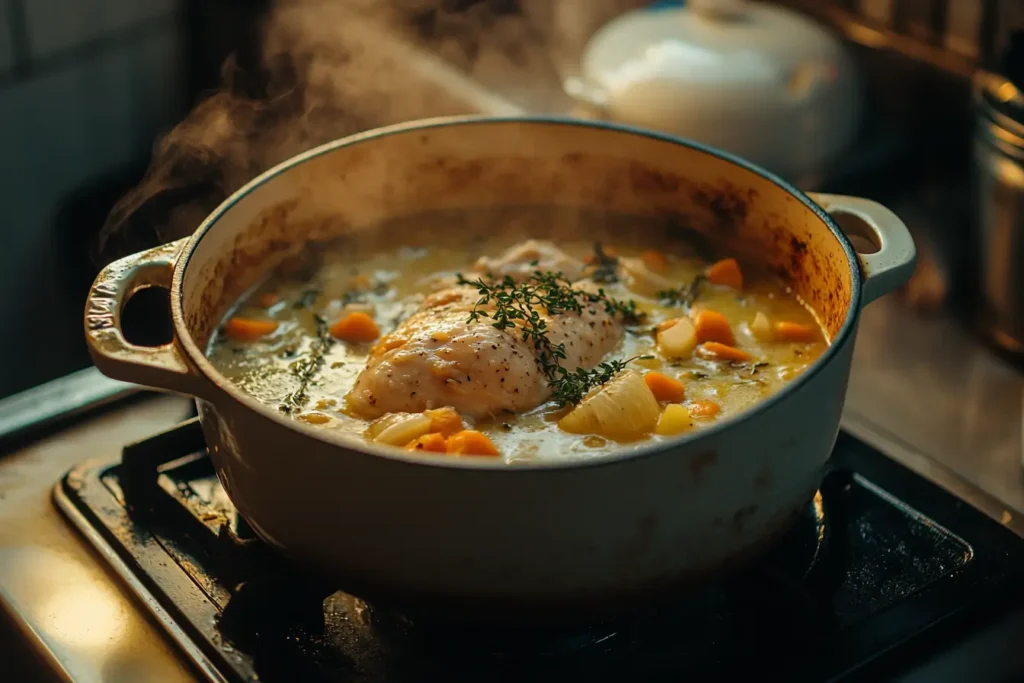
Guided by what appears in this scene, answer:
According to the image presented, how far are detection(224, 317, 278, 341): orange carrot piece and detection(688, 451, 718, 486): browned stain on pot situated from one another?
727 mm

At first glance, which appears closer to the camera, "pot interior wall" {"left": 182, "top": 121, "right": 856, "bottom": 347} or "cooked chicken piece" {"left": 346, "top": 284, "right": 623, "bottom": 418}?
"cooked chicken piece" {"left": 346, "top": 284, "right": 623, "bottom": 418}

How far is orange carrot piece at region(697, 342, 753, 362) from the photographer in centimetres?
132

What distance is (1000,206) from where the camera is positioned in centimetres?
171

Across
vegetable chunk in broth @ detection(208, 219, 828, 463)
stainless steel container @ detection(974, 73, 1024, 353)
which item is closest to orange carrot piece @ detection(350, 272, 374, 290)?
vegetable chunk in broth @ detection(208, 219, 828, 463)

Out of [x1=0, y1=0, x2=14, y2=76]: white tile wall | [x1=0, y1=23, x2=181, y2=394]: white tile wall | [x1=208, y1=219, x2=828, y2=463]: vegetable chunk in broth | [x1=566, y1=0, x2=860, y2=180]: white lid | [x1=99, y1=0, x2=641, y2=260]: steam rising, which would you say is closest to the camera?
[x1=208, y1=219, x2=828, y2=463]: vegetable chunk in broth

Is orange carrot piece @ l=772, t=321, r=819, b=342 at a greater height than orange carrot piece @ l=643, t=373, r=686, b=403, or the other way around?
orange carrot piece @ l=643, t=373, r=686, b=403

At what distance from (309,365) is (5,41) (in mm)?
1339

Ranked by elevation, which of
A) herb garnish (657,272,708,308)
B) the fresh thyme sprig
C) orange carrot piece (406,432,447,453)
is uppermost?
orange carrot piece (406,432,447,453)

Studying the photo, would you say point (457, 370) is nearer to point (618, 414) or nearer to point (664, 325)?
point (618, 414)

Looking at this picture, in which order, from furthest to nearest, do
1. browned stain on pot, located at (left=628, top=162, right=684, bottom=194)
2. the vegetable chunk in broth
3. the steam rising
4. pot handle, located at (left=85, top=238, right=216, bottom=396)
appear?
the steam rising < browned stain on pot, located at (left=628, top=162, right=684, bottom=194) < the vegetable chunk in broth < pot handle, located at (left=85, top=238, right=216, bottom=396)

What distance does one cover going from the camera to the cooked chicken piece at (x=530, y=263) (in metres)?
1.46

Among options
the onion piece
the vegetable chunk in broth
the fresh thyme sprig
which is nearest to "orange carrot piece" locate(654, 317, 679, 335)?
the vegetable chunk in broth

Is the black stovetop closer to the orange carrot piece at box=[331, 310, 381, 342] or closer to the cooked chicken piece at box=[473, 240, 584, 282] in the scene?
the orange carrot piece at box=[331, 310, 381, 342]

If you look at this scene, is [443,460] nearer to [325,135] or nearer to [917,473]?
[917,473]
